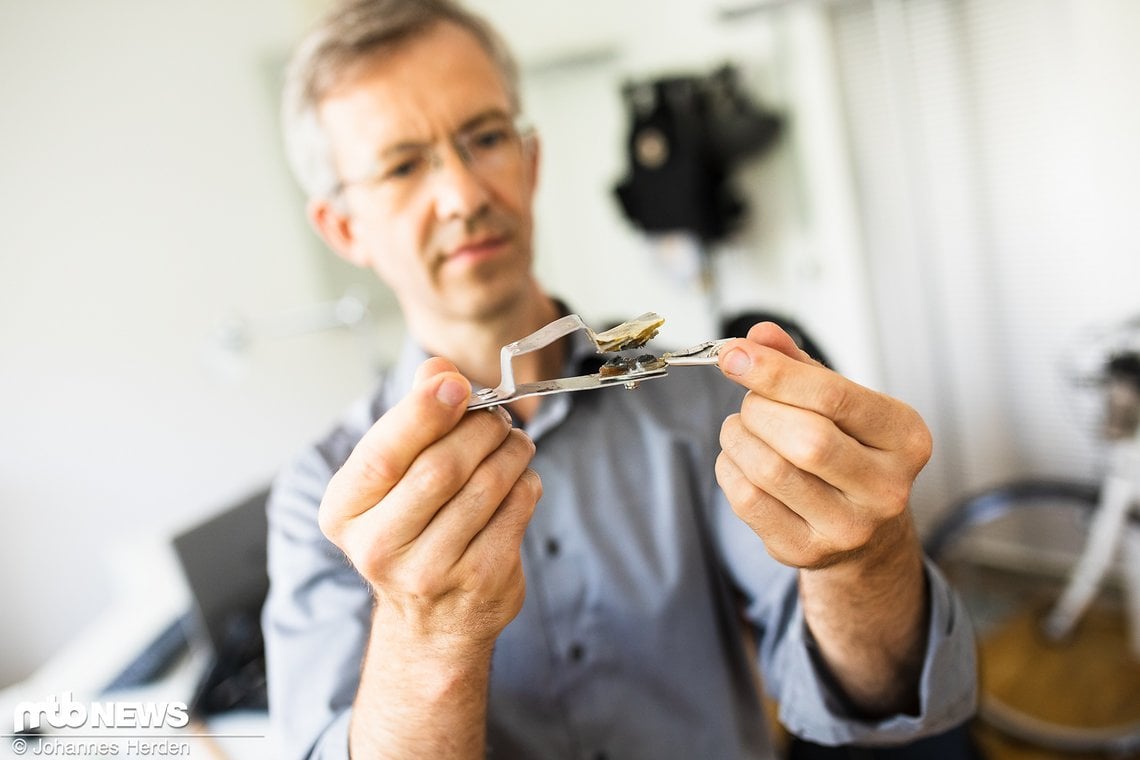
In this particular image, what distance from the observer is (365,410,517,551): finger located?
0.94 ft

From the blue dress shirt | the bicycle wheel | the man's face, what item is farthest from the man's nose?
the bicycle wheel

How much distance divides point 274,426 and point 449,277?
947 millimetres

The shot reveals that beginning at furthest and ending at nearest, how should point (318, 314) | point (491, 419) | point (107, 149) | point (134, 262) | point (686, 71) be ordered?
1. point (686, 71)
2. point (318, 314)
3. point (134, 262)
4. point (107, 149)
5. point (491, 419)

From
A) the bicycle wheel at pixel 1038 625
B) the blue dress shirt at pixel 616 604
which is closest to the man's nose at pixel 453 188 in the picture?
the blue dress shirt at pixel 616 604

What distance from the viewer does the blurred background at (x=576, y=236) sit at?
2.49 feet

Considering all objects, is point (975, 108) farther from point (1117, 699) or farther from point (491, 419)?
point (491, 419)

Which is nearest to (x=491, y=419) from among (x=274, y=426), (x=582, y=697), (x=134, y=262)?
(x=582, y=697)

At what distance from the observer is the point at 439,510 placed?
0.98ft

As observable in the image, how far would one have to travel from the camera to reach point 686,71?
177 centimetres

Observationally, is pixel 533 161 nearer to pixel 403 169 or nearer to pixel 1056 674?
pixel 403 169

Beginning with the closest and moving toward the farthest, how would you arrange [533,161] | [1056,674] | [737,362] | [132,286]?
[737,362], [533,161], [132,286], [1056,674]

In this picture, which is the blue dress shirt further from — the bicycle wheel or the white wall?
the bicycle wheel

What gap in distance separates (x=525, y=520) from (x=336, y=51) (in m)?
0.28

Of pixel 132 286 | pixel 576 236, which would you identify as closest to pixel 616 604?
pixel 132 286
